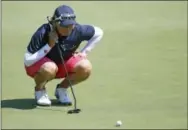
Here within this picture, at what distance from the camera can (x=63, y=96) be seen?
26.9 ft

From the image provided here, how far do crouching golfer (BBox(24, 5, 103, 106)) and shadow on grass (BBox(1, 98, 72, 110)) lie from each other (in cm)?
9

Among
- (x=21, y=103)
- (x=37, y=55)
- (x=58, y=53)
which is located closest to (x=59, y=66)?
(x=58, y=53)

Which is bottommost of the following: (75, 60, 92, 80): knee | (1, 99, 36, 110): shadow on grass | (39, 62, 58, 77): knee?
(1, 99, 36, 110): shadow on grass

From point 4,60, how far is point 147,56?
204cm

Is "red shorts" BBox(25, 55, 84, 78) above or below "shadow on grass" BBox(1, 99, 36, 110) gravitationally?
above

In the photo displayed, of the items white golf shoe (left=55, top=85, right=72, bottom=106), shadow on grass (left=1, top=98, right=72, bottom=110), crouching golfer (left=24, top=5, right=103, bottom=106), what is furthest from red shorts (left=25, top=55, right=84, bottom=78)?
shadow on grass (left=1, top=98, right=72, bottom=110)

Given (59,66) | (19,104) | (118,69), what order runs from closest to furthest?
1. (59,66)
2. (19,104)
3. (118,69)

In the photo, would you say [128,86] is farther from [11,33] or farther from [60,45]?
[11,33]

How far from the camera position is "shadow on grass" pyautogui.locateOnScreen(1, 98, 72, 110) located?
26.4ft

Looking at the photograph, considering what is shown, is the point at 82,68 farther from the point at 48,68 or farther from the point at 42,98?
the point at 42,98

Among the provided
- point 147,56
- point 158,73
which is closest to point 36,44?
point 158,73

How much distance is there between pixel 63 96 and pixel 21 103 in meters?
0.49

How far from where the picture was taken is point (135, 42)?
36.9ft

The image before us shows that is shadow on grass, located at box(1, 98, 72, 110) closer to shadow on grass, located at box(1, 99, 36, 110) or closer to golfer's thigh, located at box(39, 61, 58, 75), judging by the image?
shadow on grass, located at box(1, 99, 36, 110)
